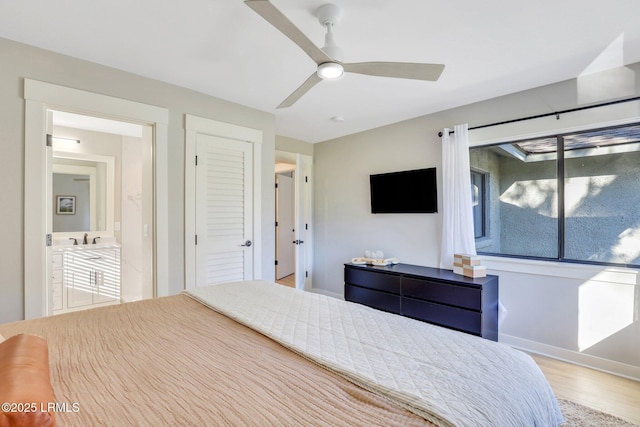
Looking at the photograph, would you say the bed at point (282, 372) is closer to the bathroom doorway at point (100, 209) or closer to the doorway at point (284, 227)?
the bathroom doorway at point (100, 209)

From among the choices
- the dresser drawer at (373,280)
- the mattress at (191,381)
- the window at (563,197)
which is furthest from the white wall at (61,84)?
the window at (563,197)

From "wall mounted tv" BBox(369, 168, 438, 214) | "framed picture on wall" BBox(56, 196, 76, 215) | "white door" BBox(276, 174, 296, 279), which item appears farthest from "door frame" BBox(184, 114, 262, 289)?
"white door" BBox(276, 174, 296, 279)

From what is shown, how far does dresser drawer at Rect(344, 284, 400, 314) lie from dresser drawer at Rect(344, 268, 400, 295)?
53mm

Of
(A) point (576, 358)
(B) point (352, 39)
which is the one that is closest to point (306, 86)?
(B) point (352, 39)

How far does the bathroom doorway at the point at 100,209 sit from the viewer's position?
3.85m

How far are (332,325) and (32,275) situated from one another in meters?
2.19

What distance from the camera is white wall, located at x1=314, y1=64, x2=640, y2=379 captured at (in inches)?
93.7

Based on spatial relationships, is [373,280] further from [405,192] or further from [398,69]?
[398,69]

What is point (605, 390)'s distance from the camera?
2.18 meters

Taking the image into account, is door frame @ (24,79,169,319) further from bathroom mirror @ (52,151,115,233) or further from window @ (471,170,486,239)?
window @ (471,170,486,239)

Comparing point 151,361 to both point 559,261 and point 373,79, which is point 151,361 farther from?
point 559,261

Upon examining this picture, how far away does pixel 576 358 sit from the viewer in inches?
101

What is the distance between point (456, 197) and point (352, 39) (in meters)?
1.91

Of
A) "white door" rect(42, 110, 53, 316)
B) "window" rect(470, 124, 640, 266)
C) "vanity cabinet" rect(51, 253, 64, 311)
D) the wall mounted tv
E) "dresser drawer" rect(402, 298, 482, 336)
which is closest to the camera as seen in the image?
"white door" rect(42, 110, 53, 316)
